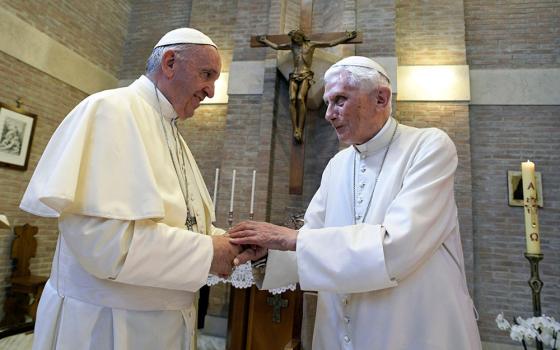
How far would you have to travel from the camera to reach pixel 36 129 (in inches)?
205

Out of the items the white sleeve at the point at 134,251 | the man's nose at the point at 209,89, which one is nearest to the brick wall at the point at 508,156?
the man's nose at the point at 209,89

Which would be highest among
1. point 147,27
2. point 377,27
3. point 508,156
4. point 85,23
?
point 147,27

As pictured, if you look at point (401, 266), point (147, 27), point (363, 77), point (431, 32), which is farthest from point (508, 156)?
point (147, 27)

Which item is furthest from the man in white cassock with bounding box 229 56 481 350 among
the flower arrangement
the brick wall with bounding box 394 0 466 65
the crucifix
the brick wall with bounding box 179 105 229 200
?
the brick wall with bounding box 179 105 229 200

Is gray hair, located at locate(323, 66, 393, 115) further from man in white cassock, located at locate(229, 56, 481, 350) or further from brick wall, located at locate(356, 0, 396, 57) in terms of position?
brick wall, located at locate(356, 0, 396, 57)

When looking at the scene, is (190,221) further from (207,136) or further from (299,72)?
(207,136)

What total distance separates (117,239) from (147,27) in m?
6.67

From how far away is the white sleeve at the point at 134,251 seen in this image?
118cm

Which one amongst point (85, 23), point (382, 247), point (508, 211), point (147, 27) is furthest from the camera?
point (147, 27)

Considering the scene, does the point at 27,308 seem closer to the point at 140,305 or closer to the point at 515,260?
the point at 140,305

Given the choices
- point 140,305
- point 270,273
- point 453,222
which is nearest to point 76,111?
point 140,305

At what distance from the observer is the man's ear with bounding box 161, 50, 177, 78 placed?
164cm

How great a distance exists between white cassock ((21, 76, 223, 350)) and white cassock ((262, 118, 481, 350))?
474 mm

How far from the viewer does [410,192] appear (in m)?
1.40
